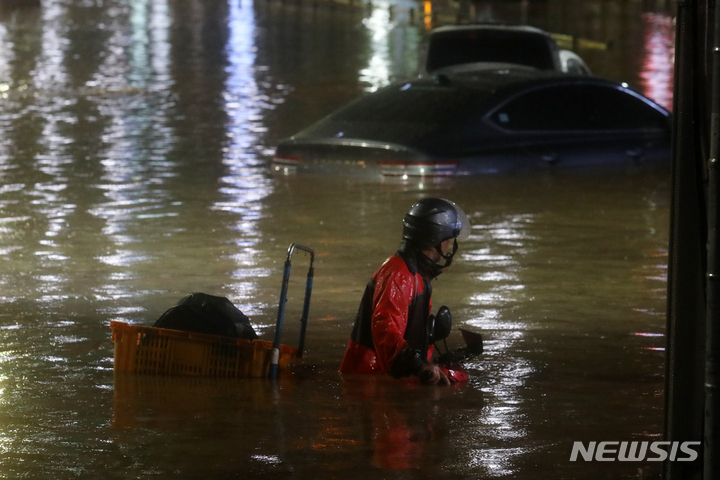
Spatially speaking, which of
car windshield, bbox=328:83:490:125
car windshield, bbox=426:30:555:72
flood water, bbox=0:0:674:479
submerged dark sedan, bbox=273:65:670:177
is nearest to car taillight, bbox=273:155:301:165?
submerged dark sedan, bbox=273:65:670:177

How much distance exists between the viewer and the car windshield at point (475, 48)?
53.9ft

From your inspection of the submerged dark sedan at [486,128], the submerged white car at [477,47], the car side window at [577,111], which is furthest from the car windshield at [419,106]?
the submerged white car at [477,47]

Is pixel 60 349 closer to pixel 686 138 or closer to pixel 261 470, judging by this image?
pixel 261 470

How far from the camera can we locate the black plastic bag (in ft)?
22.6

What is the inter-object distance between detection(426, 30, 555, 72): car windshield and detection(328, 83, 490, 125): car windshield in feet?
8.16

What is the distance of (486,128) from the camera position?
44.5 ft

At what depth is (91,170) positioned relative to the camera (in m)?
14.9

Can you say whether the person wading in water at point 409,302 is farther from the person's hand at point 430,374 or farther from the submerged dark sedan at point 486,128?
the submerged dark sedan at point 486,128

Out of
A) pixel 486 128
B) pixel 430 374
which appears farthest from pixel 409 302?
pixel 486 128

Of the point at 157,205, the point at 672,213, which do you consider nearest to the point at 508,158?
the point at 157,205

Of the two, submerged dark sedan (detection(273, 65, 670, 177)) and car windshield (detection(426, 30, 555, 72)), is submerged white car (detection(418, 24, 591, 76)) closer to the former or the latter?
car windshield (detection(426, 30, 555, 72))

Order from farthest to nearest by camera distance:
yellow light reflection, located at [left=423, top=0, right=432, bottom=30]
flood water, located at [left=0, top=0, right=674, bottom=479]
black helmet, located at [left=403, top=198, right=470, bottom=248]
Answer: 1. yellow light reflection, located at [left=423, top=0, right=432, bottom=30]
2. black helmet, located at [left=403, top=198, right=470, bottom=248]
3. flood water, located at [left=0, top=0, right=674, bottom=479]

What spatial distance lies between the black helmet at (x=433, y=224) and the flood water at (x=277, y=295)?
830 millimetres

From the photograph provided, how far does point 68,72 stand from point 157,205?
14.6 m
